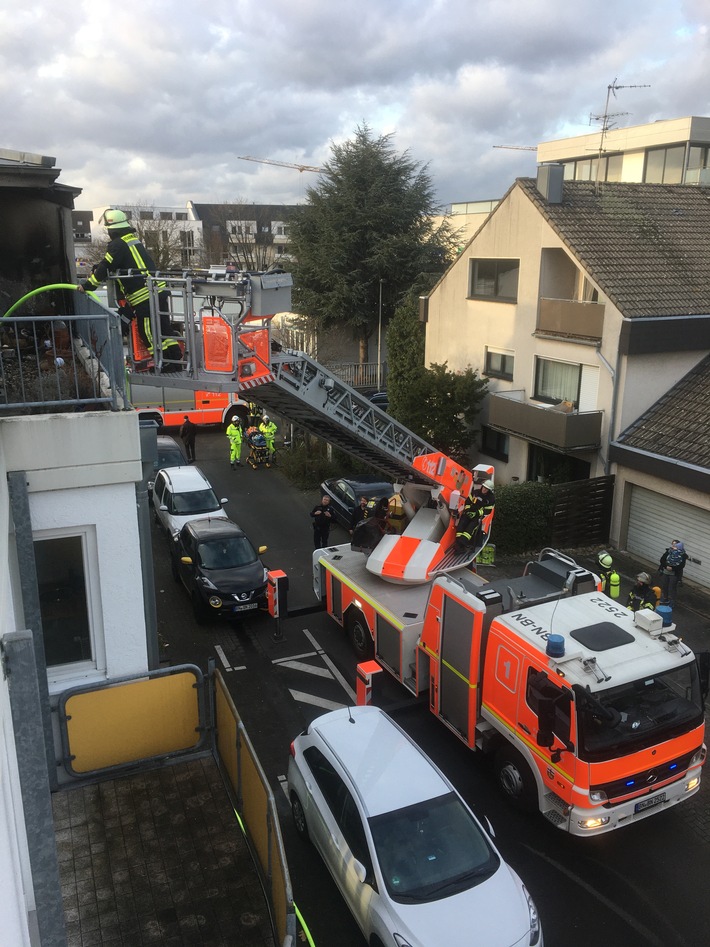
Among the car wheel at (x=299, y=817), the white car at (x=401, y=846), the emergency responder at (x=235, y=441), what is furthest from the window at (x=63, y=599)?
the emergency responder at (x=235, y=441)

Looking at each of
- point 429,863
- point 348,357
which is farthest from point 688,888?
point 348,357

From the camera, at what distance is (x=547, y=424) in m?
16.2

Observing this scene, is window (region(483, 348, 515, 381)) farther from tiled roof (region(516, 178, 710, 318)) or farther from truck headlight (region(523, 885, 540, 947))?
truck headlight (region(523, 885, 540, 947))

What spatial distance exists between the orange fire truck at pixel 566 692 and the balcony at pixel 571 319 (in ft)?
27.0

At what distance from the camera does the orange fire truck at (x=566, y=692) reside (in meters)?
6.97

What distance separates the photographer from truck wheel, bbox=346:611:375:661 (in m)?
11.0

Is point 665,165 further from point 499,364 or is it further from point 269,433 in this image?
point 269,433

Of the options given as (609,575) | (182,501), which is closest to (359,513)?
(182,501)

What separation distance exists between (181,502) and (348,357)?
2174 centimetres

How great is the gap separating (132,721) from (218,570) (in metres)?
6.60

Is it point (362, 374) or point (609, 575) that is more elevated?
point (362, 374)

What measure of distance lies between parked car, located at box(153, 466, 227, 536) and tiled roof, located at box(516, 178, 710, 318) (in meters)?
9.73

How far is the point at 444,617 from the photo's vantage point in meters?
8.79

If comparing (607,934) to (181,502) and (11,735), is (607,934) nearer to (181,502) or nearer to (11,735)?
(11,735)
